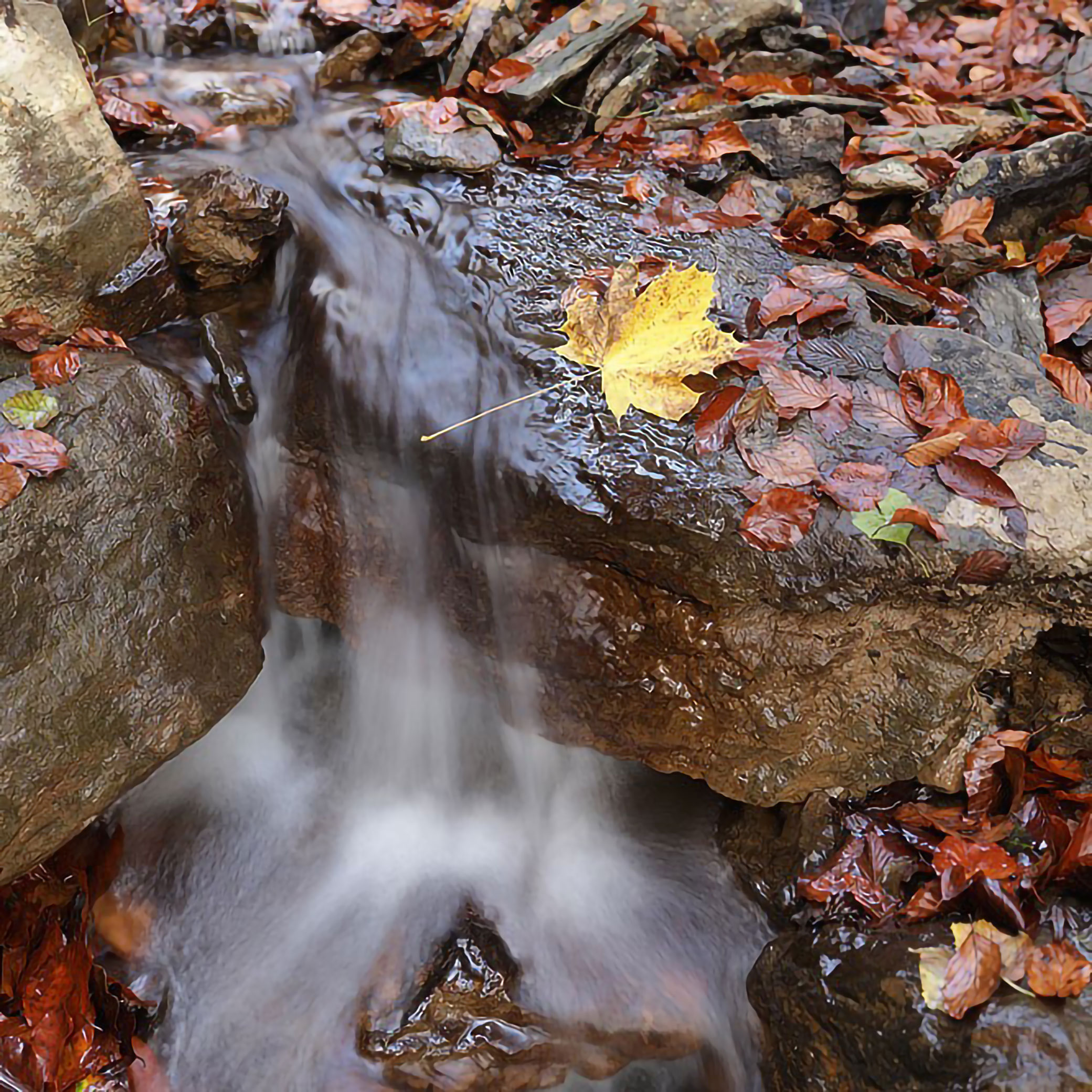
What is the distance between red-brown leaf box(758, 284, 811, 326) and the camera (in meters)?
2.92

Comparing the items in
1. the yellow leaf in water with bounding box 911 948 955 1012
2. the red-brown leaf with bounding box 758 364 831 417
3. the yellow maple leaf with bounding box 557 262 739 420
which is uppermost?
the yellow maple leaf with bounding box 557 262 739 420

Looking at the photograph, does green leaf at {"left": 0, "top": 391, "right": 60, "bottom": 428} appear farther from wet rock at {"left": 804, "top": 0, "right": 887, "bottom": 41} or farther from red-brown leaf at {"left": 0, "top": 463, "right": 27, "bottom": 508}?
wet rock at {"left": 804, "top": 0, "right": 887, "bottom": 41}

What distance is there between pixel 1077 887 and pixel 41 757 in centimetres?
283

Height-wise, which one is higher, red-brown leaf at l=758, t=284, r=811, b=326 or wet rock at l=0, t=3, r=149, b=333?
wet rock at l=0, t=3, r=149, b=333

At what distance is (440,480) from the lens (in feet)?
9.35

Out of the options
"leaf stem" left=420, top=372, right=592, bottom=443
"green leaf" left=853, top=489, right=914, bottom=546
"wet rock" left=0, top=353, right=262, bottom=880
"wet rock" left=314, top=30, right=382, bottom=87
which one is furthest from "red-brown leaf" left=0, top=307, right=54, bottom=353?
"green leaf" left=853, top=489, right=914, bottom=546

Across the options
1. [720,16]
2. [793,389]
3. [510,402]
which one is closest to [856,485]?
[793,389]

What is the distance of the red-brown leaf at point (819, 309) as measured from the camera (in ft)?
9.58

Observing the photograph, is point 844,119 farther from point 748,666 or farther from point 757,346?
point 748,666

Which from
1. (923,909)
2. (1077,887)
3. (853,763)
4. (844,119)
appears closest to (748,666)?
(853,763)

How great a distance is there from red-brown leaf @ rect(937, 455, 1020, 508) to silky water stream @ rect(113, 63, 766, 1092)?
120 centimetres

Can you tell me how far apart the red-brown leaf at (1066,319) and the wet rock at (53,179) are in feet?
10.7

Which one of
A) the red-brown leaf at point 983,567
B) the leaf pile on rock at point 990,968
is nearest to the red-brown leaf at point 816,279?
the red-brown leaf at point 983,567

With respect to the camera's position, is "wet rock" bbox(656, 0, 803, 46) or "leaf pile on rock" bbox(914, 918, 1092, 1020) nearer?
"leaf pile on rock" bbox(914, 918, 1092, 1020)
